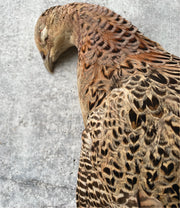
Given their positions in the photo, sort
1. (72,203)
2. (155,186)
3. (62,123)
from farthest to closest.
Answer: (62,123), (72,203), (155,186)

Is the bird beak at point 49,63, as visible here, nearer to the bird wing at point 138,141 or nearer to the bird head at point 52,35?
the bird head at point 52,35

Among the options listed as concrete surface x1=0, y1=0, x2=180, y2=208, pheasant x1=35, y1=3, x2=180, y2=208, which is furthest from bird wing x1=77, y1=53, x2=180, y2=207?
concrete surface x1=0, y1=0, x2=180, y2=208

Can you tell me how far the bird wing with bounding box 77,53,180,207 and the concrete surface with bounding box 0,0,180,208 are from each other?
679mm

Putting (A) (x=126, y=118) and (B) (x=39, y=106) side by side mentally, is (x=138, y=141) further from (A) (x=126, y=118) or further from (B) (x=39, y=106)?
(B) (x=39, y=106)

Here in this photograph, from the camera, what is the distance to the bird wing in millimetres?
1127

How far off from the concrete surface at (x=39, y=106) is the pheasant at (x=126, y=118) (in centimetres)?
53

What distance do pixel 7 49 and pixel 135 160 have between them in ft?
5.10

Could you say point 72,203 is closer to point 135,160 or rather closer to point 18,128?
point 18,128

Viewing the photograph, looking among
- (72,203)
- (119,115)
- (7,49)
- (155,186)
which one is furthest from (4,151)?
(155,186)

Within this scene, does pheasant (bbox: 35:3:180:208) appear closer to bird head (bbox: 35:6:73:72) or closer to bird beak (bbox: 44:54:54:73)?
bird head (bbox: 35:6:73:72)

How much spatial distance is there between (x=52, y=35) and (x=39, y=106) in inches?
22.4

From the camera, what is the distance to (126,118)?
47.6 inches

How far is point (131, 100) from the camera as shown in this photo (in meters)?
1.22

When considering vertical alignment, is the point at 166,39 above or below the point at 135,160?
above
